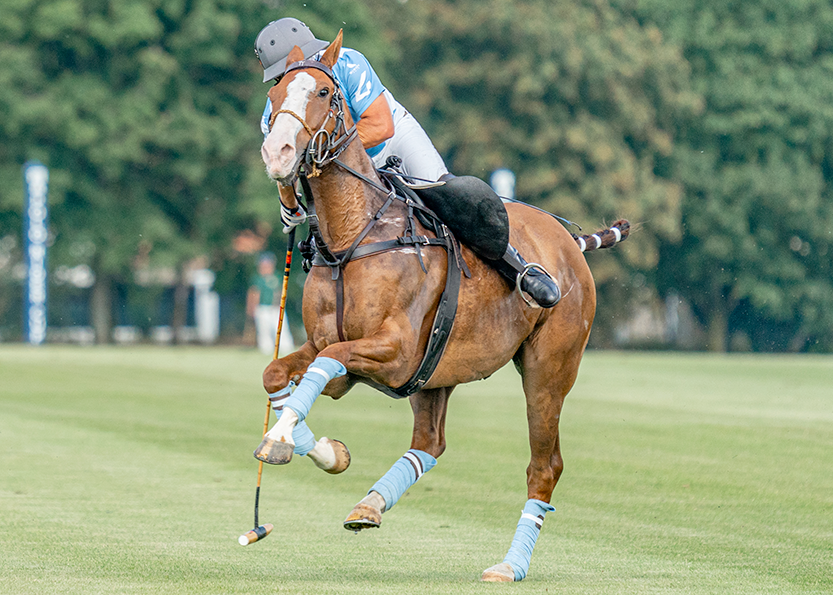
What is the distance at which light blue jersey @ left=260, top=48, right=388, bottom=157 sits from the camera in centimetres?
709

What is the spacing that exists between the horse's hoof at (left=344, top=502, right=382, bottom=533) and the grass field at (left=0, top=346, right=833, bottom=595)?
1.05 feet

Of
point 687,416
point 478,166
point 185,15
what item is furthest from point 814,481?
point 185,15

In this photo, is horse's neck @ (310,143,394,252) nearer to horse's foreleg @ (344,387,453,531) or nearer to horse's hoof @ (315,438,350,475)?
horse's hoof @ (315,438,350,475)

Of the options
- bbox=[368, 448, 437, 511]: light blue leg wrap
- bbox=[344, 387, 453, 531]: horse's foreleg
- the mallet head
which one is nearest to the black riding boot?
bbox=[344, 387, 453, 531]: horse's foreleg

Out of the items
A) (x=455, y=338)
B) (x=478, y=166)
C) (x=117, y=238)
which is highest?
(x=455, y=338)

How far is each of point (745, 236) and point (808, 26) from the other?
8158 mm

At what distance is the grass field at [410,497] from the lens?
23.2 feet

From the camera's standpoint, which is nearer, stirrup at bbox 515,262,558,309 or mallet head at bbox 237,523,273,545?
mallet head at bbox 237,523,273,545

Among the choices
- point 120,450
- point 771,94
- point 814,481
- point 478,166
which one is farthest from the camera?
point 771,94

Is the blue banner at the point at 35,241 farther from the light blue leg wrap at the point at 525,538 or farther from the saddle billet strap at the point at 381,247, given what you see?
the saddle billet strap at the point at 381,247

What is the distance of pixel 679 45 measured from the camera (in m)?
46.1

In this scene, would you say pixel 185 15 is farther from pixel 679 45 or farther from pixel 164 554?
pixel 164 554

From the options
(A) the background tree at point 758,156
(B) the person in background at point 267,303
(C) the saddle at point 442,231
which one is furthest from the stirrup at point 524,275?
(A) the background tree at point 758,156

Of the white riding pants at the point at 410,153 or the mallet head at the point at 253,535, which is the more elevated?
the white riding pants at the point at 410,153
